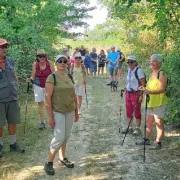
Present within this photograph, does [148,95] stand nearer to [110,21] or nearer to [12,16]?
[12,16]

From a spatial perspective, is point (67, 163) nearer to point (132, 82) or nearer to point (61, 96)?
point (61, 96)

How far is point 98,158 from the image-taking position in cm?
600

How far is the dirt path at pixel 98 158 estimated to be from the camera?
17.4 feet

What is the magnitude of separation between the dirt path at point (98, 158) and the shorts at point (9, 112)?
2.11 feet

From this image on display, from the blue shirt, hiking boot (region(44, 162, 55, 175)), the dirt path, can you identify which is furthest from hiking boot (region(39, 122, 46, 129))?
the blue shirt

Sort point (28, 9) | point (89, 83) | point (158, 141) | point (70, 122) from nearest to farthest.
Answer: point (70, 122) < point (158, 141) < point (28, 9) < point (89, 83)

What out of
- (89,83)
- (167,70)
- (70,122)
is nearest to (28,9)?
(167,70)

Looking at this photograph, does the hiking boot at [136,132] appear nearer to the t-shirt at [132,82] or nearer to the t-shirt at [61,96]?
the t-shirt at [132,82]

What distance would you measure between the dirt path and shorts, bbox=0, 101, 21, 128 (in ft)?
2.11

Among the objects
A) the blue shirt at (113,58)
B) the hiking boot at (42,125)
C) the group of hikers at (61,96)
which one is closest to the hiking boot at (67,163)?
the group of hikers at (61,96)

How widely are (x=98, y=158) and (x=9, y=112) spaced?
1834 mm

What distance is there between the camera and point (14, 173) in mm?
5363

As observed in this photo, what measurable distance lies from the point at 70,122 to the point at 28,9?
5.12 m

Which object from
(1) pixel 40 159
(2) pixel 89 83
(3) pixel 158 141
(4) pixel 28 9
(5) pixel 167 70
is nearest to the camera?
(1) pixel 40 159
